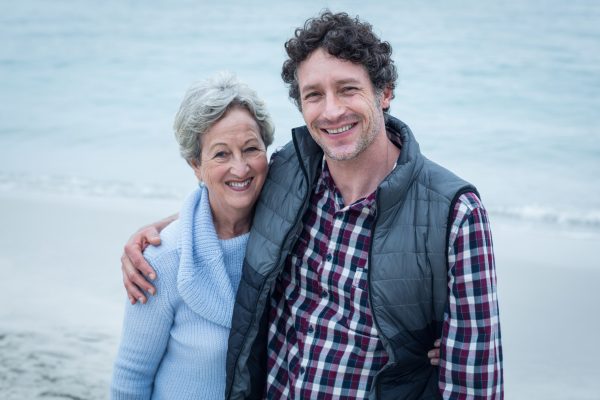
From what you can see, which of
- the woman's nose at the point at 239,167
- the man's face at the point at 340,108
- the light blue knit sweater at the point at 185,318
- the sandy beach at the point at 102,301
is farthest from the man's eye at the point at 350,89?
the sandy beach at the point at 102,301

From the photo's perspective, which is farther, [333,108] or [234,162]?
[234,162]

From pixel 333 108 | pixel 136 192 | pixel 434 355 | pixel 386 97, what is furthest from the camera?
pixel 136 192

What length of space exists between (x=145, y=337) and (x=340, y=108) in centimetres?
117

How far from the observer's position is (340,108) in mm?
2543

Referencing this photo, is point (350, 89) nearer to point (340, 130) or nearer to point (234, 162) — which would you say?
point (340, 130)

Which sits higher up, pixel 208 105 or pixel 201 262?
pixel 208 105

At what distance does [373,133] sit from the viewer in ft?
8.49

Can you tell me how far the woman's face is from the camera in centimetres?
264

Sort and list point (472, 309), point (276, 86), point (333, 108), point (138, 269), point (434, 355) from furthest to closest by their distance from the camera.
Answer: point (276, 86)
point (138, 269)
point (333, 108)
point (434, 355)
point (472, 309)

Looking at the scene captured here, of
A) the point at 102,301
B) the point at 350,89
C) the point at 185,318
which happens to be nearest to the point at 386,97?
the point at 350,89

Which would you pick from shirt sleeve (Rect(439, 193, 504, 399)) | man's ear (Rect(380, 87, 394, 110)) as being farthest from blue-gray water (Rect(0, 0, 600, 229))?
shirt sleeve (Rect(439, 193, 504, 399))

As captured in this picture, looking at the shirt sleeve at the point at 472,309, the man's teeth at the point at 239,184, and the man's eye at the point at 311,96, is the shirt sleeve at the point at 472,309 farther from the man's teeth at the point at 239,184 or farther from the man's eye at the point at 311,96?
the man's teeth at the point at 239,184

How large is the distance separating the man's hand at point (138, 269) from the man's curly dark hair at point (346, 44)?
0.91 m

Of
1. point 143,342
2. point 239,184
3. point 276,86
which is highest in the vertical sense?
point 276,86
